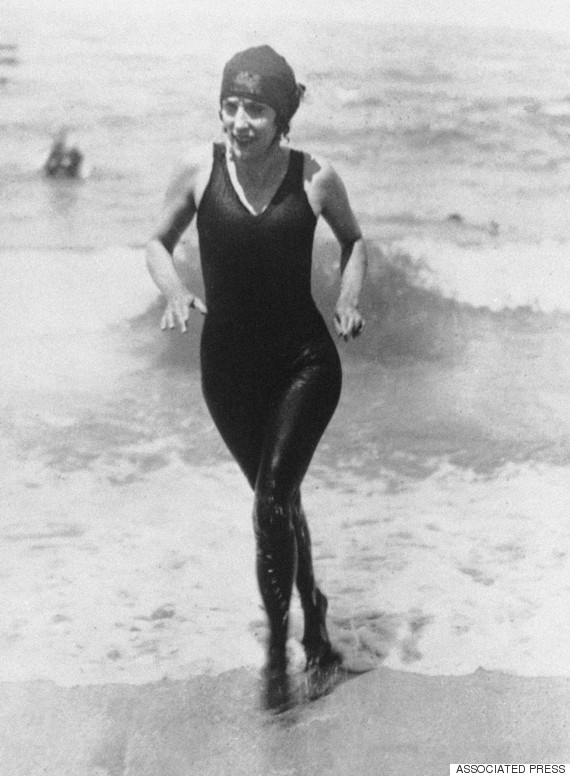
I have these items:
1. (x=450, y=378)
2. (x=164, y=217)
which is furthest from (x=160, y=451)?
(x=450, y=378)

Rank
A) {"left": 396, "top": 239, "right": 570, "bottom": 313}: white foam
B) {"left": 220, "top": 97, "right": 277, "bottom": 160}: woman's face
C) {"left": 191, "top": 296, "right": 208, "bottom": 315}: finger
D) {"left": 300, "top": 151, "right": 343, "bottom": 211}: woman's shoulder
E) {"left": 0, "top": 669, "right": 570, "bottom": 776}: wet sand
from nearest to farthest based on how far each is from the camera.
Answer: {"left": 191, "top": 296, "right": 208, "bottom": 315}: finger, {"left": 220, "top": 97, "right": 277, "bottom": 160}: woman's face, {"left": 300, "top": 151, "right": 343, "bottom": 211}: woman's shoulder, {"left": 0, "top": 669, "right": 570, "bottom": 776}: wet sand, {"left": 396, "top": 239, "right": 570, "bottom": 313}: white foam

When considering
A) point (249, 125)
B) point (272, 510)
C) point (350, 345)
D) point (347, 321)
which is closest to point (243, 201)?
point (249, 125)

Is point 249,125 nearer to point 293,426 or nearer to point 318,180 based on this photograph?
point 318,180

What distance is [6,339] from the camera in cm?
354

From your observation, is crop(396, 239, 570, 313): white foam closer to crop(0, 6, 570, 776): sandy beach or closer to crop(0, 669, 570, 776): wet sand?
crop(0, 6, 570, 776): sandy beach

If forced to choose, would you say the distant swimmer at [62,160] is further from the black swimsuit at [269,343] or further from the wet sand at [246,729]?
the wet sand at [246,729]

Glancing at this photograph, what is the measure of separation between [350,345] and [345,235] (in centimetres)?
40

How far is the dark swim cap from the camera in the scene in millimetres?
3232

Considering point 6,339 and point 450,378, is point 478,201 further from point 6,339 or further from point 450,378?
point 6,339

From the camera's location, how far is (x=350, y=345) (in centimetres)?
357

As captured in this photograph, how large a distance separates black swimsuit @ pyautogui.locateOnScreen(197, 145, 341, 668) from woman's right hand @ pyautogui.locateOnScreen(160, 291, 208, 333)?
0.60 ft

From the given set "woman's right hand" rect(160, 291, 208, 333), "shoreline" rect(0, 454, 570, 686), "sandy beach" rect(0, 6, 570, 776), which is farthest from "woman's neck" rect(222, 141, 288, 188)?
"shoreline" rect(0, 454, 570, 686)

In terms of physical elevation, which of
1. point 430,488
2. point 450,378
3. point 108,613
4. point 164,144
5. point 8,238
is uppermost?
point 164,144

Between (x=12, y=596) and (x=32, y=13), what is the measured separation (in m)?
2.05
